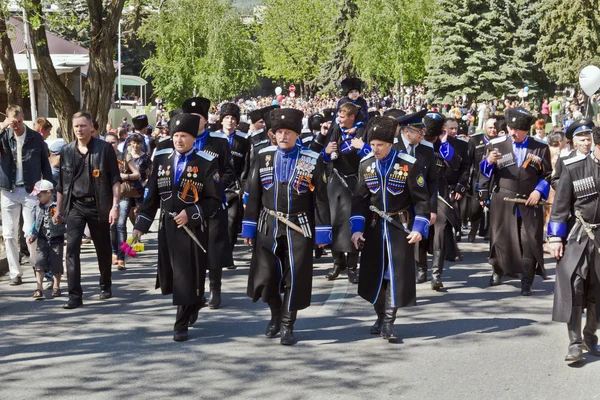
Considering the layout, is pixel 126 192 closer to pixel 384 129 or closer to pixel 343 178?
pixel 343 178

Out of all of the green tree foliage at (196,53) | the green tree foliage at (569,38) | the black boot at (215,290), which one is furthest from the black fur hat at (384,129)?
the green tree foliage at (569,38)

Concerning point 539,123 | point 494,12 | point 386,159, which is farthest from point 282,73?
point 386,159

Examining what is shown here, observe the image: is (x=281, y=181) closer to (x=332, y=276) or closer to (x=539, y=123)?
(x=332, y=276)

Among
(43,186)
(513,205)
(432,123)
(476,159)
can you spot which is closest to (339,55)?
(476,159)

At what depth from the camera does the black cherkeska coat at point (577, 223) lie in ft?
23.8

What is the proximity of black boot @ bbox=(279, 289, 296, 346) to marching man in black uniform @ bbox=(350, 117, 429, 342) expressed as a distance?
735 millimetres

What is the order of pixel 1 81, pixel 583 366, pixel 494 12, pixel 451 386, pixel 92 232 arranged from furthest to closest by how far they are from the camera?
pixel 494 12
pixel 1 81
pixel 92 232
pixel 583 366
pixel 451 386

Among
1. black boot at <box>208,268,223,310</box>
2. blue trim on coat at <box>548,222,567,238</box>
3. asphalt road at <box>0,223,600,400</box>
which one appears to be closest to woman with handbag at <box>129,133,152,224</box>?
asphalt road at <box>0,223,600,400</box>

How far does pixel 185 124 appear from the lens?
323 inches

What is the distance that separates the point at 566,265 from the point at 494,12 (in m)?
47.5

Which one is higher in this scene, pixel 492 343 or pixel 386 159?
pixel 386 159

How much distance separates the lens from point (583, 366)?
7.30m

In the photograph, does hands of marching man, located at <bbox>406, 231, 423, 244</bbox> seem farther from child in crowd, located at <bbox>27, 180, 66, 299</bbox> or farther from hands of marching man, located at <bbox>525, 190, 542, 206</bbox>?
child in crowd, located at <bbox>27, 180, 66, 299</bbox>

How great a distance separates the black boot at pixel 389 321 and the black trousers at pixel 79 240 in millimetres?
3432
